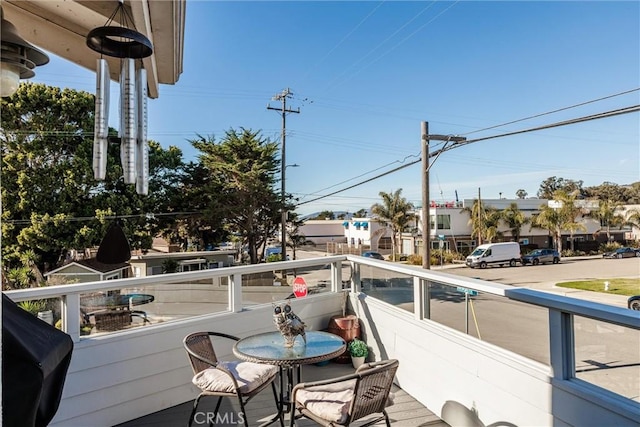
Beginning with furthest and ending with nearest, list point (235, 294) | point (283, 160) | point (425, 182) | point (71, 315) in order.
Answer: point (283, 160)
point (425, 182)
point (235, 294)
point (71, 315)

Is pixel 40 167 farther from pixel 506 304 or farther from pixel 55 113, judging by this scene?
pixel 506 304

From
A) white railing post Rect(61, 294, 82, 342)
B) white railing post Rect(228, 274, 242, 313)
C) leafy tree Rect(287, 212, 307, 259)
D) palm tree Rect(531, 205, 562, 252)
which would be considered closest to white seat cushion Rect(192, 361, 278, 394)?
white railing post Rect(228, 274, 242, 313)

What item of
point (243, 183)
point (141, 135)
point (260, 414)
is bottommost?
point (260, 414)

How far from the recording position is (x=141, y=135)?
155 centimetres

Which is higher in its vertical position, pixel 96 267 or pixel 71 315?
pixel 71 315

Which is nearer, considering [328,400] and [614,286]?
[328,400]

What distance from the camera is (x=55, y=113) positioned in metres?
15.8

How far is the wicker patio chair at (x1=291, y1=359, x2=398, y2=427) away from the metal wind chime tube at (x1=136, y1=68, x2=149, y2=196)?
4.59 feet

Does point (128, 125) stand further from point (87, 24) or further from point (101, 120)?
point (87, 24)

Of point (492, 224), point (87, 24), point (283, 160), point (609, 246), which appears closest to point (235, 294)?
point (87, 24)

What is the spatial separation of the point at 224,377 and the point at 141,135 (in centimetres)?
171

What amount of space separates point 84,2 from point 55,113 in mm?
17461

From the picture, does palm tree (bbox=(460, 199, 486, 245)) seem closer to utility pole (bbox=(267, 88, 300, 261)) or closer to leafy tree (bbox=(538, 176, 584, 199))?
utility pole (bbox=(267, 88, 300, 261))

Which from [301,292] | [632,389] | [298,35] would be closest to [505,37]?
[298,35]
